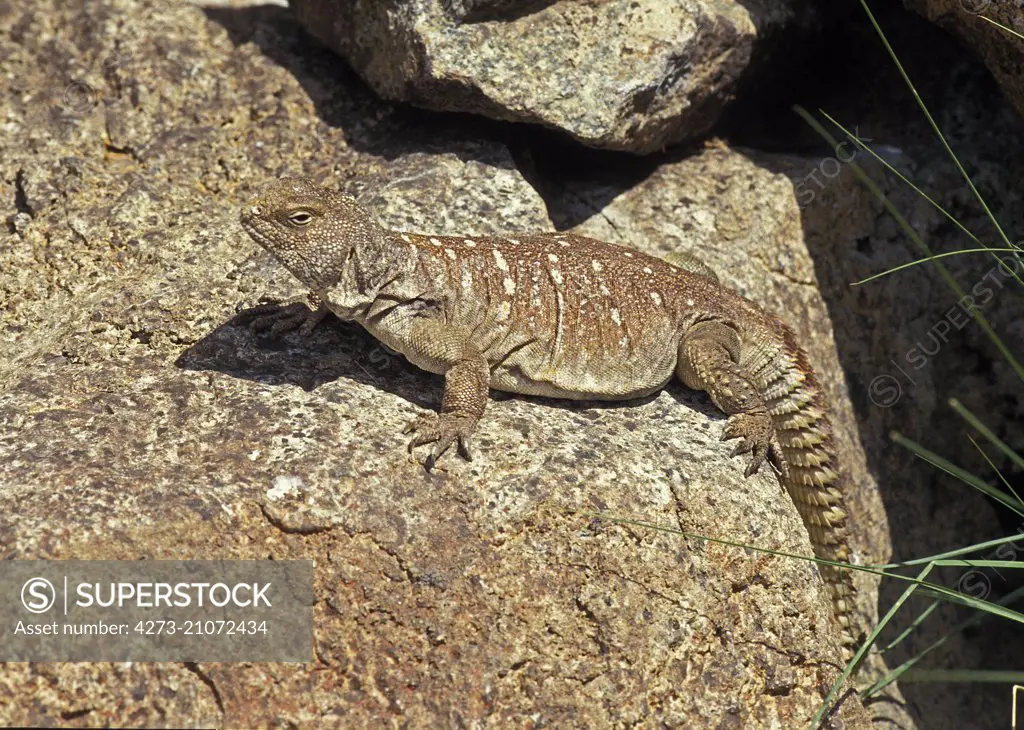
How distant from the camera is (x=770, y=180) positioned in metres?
6.64

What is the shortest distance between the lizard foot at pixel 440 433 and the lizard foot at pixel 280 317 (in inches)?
38.8

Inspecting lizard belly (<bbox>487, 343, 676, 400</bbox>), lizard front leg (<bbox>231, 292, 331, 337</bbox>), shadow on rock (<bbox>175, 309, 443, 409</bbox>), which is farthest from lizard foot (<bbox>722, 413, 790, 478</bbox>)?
lizard front leg (<bbox>231, 292, 331, 337</bbox>)

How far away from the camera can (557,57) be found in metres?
5.87

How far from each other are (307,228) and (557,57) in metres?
1.98

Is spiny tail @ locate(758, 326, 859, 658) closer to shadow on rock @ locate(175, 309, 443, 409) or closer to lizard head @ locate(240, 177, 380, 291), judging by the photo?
shadow on rock @ locate(175, 309, 443, 409)

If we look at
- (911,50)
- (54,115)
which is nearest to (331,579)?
(54,115)

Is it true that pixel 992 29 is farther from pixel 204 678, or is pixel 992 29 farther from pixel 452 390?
pixel 204 678

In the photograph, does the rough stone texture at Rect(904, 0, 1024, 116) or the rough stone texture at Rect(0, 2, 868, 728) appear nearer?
the rough stone texture at Rect(0, 2, 868, 728)

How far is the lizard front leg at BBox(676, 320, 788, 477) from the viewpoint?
516 centimetres

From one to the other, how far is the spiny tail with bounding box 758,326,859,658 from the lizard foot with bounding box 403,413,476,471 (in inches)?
72.4

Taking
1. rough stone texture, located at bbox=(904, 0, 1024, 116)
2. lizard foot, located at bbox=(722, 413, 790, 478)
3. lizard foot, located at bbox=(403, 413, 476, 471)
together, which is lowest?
lizard foot, located at bbox=(403, 413, 476, 471)

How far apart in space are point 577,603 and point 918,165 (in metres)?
4.13

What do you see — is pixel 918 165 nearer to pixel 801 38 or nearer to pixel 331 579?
pixel 801 38

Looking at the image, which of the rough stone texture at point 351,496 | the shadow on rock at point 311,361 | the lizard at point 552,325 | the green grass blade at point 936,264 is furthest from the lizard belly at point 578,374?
the green grass blade at point 936,264
